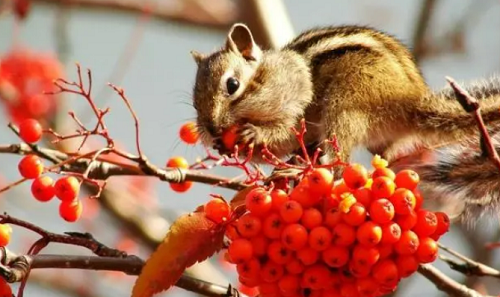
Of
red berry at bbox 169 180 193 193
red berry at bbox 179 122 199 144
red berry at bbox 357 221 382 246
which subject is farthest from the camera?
red berry at bbox 179 122 199 144

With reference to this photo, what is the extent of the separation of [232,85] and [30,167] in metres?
1.53

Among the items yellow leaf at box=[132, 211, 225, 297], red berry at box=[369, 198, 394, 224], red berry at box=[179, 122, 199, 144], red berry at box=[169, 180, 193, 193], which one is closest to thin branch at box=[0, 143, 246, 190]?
red berry at box=[169, 180, 193, 193]

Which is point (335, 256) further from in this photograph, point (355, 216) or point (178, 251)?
point (178, 251)

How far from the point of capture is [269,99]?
4.51 m

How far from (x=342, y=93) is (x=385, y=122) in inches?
9.6

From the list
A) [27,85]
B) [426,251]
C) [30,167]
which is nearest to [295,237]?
[426,251]

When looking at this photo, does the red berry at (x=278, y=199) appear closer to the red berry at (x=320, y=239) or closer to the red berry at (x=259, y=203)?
the red berry at (x=259, y=203)

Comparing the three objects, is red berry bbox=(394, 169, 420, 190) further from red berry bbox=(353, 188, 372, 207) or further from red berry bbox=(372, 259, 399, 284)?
red berry bbox=(372, 259, 399, 284)

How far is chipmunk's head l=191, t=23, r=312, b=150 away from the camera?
4281 mm

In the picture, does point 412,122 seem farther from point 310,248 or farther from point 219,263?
point 219,263

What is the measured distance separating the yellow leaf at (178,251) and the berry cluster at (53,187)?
51cm

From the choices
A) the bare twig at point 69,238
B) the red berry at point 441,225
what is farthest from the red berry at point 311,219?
the bare twig at point 69,238

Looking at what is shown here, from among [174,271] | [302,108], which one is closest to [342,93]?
[302,108]

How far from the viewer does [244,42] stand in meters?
4.94
